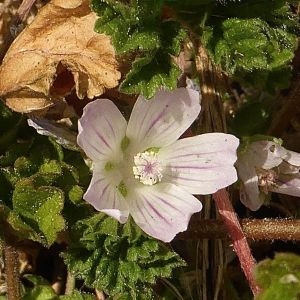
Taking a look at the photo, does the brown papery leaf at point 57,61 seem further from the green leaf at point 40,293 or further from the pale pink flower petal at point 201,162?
the green leaf at point 40,293

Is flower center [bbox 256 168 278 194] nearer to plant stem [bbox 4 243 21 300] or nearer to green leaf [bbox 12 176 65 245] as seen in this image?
green leaf [bbox 12 176 65 245]

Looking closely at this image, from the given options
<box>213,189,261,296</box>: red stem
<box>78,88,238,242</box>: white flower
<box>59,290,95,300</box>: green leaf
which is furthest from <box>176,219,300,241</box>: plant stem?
<box>59,290,95,300</box>: green leaf

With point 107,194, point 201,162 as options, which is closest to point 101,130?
point 107,194

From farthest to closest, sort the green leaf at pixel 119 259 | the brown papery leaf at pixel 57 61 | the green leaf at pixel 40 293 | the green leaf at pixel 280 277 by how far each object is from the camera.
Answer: the green leaf at pixel 40 293
the brown papery leaf at pixel 57 61
the green leaf at pixel 119 259
the green leaf at pixel 280 277

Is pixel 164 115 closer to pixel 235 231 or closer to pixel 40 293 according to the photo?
pixel 235 231

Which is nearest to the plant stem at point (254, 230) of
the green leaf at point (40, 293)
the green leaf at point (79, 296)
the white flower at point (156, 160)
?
the white flower at point (156, 160)
